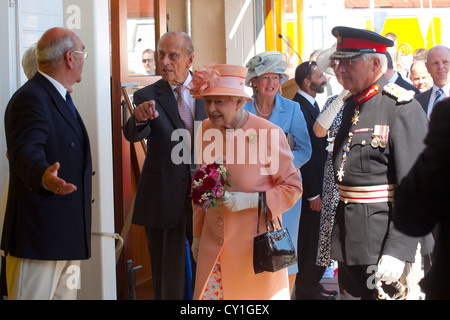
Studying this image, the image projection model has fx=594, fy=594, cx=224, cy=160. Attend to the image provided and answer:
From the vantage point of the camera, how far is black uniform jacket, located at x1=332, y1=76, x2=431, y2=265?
2807mm

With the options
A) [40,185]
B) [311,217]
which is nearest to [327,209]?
[311,217]

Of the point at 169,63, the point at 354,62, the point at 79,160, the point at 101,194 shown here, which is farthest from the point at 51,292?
the point at 354,62

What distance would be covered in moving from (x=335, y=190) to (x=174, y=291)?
1461 millimetres

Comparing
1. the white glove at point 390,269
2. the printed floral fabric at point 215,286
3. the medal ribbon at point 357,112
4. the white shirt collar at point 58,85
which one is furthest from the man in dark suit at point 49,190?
the white glove at point 390,269

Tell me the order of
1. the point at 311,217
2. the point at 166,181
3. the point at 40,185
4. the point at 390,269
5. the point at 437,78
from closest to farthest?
the point at 40,185
the point at 390,269
the point at 166,181
the point at 437,78
the point at 311,217

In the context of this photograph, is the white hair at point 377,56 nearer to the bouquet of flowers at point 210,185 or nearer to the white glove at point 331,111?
the bouquet of flowers at point 210,185

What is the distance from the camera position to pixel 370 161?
296 centimetres

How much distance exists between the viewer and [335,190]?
4391 mm

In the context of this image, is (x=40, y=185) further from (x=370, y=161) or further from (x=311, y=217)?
(x=311, y=217)

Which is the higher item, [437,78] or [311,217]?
[437,78]

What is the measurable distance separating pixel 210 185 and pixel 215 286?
22.5 inches

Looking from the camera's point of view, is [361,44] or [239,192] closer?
[239,192]

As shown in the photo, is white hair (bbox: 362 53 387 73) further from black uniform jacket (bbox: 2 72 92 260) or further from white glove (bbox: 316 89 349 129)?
black uniform jacket (bbox: 2 72 92 260)

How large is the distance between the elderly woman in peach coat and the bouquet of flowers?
0.25 feet
